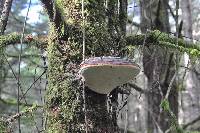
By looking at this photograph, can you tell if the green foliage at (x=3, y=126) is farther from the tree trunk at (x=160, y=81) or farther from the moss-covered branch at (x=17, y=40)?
the tree trunk at (x=160, y=81)

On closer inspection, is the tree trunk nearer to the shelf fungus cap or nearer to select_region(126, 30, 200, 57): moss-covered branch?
select_region(126, 30, 200, 57): moss-covered branch

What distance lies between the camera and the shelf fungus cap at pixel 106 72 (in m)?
1.98

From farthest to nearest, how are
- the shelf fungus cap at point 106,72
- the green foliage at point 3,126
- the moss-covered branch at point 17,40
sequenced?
the moss-covered branch at point 17,40 → the green foliage at point 3,126 → the shelf fungus cap at point 106,72

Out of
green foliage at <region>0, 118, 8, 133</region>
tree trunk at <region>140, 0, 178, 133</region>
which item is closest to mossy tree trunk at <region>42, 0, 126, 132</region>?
green foliage at <region>0, 118, 8, 133</region>

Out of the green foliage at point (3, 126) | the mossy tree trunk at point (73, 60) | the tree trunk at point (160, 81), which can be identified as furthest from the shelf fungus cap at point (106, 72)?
the tree trunk at point (160, 81)

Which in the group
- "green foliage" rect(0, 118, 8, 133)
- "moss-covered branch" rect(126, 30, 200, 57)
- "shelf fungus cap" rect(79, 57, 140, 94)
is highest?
"moss-covered branch" rect(126, 30, 200, 57)

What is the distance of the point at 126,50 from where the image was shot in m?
2.56

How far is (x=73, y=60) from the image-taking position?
230 centimetres

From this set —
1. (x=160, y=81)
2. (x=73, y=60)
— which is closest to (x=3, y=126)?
(x=73, y=60)

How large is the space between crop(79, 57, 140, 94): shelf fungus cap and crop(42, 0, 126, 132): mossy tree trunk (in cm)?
10

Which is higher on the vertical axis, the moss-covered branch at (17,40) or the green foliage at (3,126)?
the moss-covered branch at (17,40)

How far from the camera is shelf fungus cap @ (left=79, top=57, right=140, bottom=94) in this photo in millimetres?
1977

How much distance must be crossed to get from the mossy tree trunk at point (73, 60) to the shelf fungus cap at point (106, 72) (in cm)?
10

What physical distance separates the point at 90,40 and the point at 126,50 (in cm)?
30
